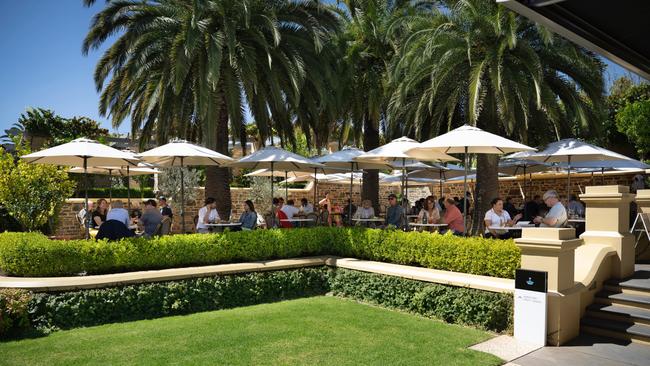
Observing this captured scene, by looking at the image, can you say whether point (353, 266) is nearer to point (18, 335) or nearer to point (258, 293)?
point (258, 293)

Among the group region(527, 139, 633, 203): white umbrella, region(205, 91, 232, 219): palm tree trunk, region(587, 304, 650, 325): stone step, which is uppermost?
region(527, 139, 633, 203): white umbrella

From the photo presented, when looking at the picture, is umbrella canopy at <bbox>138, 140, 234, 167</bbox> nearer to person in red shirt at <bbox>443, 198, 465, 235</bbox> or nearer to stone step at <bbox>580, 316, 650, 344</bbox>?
person in red shirt at <bbox>443, 198, 465, 235</bbox>

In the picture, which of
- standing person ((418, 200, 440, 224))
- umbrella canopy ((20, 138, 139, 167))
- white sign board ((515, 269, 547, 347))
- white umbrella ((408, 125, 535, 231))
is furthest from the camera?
standing person ((418, 200, 440, 224))

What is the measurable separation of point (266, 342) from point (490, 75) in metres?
8.72

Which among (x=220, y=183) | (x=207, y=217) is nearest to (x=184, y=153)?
(x=207, y=217)

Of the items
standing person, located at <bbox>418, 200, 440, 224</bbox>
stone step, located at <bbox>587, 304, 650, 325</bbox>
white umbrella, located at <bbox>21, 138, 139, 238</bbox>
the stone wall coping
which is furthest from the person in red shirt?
white umbrella, located at <bbox>21, 138, 139, 238</bbox>

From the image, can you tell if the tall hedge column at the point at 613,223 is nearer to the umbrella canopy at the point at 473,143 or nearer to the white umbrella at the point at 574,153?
the umbrella canopy at the point at 473,143

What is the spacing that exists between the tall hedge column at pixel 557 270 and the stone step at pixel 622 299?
0.84 metres

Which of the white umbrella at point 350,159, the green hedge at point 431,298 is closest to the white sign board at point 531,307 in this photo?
the green hedge at point 431,298

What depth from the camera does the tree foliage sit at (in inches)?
544

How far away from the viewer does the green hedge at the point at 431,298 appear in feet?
25.5

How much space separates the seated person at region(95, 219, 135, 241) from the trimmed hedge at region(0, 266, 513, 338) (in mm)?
1311

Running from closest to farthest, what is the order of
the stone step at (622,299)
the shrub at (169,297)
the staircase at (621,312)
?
1. the staircase at (621,312)
2. the stone step at (622,299)
3. the shrub at (169,297)

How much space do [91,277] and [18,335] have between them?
1.38m
